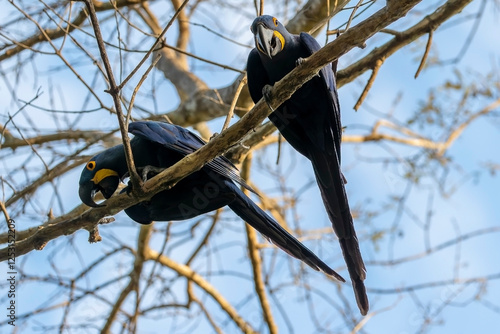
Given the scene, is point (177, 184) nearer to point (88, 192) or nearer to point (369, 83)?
point (88, 192)

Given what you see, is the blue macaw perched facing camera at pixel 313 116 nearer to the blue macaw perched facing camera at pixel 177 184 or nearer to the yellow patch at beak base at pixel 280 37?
the yellow patch at beak base at pixel 280 37

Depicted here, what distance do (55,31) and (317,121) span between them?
2.52 metres

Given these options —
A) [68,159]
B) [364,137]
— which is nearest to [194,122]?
[68,159]

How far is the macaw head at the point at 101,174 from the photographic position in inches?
134

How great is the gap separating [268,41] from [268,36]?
1.3 inches

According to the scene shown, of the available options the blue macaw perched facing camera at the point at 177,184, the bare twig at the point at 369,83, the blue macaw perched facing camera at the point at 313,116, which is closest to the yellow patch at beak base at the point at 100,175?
the blue macaw perched facing camera at the point at 177,184

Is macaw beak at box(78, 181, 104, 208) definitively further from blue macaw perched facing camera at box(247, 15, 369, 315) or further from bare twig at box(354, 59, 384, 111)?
bare twig at box(354, 59, 384, 111)

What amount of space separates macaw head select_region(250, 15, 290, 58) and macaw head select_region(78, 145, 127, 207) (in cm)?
100

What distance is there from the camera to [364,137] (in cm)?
580

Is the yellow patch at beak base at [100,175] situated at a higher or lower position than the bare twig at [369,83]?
lower

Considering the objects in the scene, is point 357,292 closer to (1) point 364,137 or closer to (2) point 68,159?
(2) point 68,159

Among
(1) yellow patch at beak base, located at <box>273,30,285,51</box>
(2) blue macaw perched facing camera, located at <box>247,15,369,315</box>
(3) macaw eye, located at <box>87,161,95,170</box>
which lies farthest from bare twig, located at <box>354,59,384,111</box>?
(3) macaw eye, located at <box>87,161,95,170</box>

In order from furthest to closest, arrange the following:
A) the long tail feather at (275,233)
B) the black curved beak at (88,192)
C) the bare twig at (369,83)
Answer: the bare twig at (369,83)
the black curved beak at (88,192)
the long tail feather at (275,233)

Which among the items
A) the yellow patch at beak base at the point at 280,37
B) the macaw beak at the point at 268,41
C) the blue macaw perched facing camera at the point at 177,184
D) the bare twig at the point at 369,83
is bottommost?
the blue macaw perched facing camera at the point at 177,184
